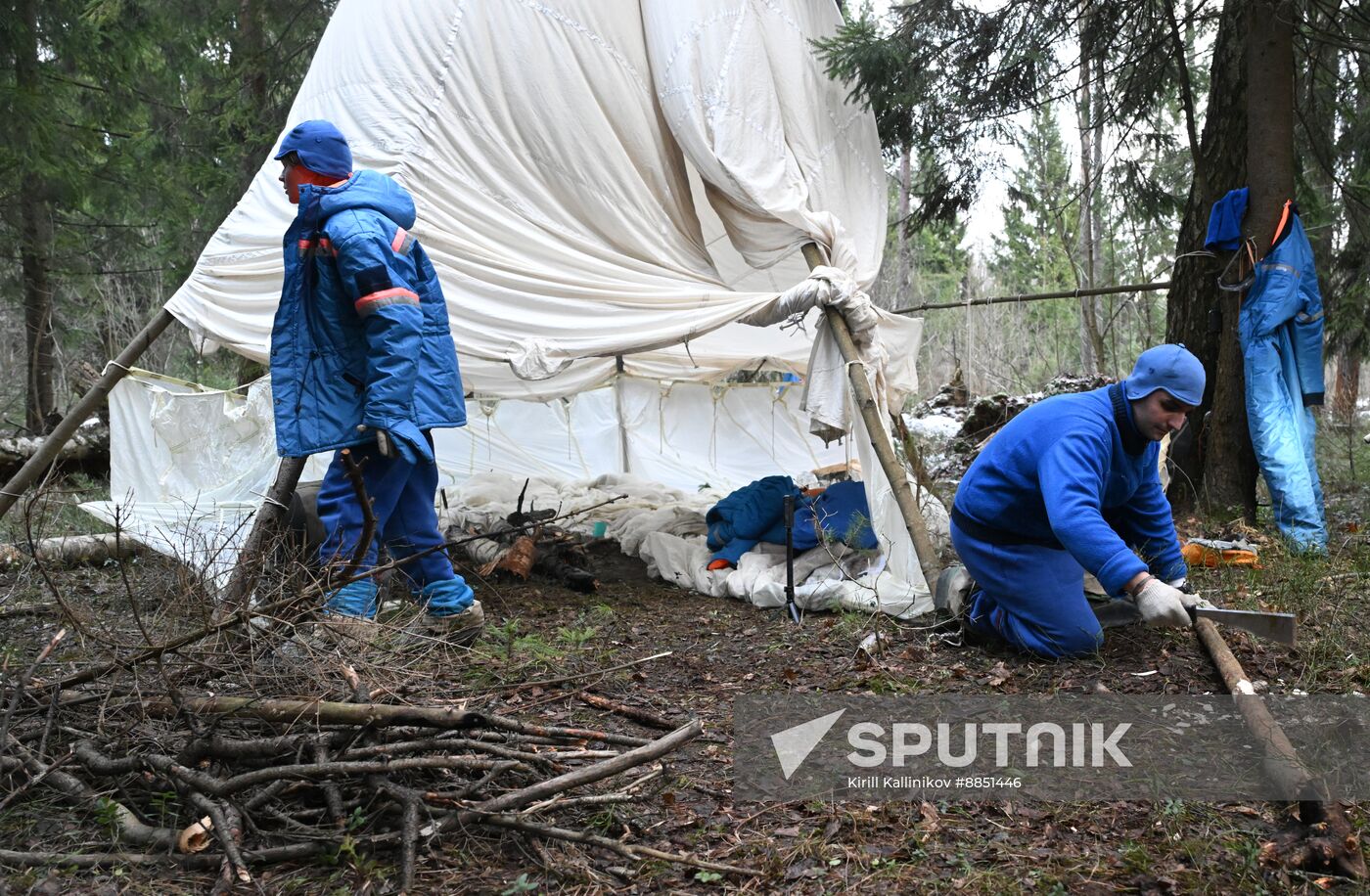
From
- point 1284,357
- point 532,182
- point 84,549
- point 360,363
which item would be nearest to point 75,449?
point 84,549

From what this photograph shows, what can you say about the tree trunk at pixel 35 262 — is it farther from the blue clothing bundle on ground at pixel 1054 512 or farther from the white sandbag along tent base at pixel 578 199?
the blue clothing bundle on ground at pixel 1054 512

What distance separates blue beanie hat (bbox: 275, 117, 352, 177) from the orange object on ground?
12.7 feet

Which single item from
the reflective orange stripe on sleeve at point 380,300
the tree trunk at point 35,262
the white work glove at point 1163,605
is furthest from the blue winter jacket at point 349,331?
the tree trunk at point 35,262

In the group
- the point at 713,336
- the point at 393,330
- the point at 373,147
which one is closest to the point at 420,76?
the point at 373,147

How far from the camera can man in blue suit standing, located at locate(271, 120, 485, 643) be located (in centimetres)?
351

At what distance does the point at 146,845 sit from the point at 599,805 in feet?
3.16

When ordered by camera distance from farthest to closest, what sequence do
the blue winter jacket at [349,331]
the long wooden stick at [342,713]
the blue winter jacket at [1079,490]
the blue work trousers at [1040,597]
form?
1. the blue winter jacket at [349,331]
2. the blue work trousers at [1040,597]
3. the blue winter jacket at [1079,490]
4. the long wooden stick at [342,713]

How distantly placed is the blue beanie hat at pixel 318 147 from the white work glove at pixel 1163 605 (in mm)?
3147

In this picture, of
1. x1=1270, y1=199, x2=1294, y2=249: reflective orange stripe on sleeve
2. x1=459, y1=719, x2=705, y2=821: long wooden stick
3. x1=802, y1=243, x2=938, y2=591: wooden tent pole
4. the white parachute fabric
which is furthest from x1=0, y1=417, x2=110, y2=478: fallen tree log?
x1=1270, y1=199, x2=1294, y2=249: reflective orange stripe on sleeve

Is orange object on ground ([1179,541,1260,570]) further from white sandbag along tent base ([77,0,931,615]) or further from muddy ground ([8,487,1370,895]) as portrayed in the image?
white sandbag along tent base ([77,0,931,615])

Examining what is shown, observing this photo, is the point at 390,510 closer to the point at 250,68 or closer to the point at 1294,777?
the point at 1294,777

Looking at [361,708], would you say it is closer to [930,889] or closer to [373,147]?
[930,889]

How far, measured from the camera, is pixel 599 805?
230 cm

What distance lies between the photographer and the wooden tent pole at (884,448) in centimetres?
425
